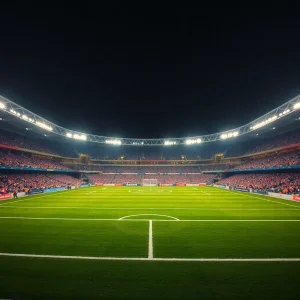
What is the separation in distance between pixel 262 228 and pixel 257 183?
35.2 meters

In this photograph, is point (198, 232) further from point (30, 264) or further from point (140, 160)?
point (140, 160)

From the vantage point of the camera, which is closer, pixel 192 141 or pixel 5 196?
pixel 5 196

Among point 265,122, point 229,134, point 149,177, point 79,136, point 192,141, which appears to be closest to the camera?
point 265,122

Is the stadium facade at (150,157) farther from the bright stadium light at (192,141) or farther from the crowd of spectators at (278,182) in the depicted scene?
the bright stadium light at (192,141)

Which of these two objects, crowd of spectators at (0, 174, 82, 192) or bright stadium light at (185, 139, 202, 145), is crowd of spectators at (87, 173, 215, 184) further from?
crowd of spectators at (0, 174, 82, 192)

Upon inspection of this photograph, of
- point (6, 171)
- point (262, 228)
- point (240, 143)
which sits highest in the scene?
point (240, 143)

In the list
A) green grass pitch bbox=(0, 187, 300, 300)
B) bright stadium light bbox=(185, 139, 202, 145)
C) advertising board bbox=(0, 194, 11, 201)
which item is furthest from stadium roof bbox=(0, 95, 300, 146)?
green grass pitch bbox=(0, 187, 300, 300)

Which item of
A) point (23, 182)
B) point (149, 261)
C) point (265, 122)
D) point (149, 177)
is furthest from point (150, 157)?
point (149, 261)

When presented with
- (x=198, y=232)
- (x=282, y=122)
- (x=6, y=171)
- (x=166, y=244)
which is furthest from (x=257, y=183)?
(x=6, y=171)

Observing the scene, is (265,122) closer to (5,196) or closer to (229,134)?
(229,134)

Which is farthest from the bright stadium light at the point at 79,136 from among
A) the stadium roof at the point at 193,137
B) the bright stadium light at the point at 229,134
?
the bright stadium light at the point at 229,134

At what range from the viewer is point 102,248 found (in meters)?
8.91

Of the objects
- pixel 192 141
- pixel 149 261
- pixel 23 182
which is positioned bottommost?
pixel 149 261

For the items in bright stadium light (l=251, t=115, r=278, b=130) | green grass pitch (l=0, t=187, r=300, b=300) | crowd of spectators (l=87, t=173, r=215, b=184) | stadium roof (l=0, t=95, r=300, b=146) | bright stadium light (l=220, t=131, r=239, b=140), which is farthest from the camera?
crowd of spectators (l=87, t=173, r=215, b=184)
